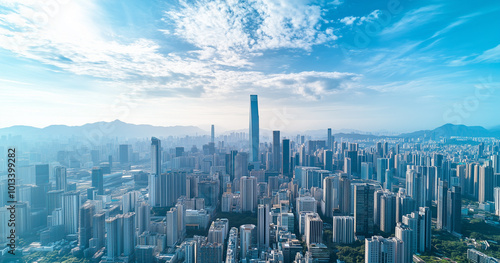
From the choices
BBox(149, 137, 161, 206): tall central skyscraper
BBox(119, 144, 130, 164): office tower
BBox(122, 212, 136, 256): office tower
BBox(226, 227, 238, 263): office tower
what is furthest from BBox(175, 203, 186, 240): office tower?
BBox(119, 144, 130, 164): office tower

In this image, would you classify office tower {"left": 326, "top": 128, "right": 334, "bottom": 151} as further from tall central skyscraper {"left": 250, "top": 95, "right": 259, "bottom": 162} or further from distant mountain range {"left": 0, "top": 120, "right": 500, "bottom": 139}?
distant mountain range {"left": 0, "top": 120, "right": 500, "bottom": 139}

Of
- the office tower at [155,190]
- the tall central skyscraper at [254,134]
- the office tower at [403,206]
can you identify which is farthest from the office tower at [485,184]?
the tall central skyscraper at [254,134]

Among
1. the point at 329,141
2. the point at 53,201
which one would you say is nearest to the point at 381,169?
the point at 329,141

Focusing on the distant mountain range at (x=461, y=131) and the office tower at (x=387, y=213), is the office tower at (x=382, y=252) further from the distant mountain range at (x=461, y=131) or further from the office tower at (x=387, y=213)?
the distant mountain range at (x=461, y=131)

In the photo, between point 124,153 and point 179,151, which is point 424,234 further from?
point 179,151

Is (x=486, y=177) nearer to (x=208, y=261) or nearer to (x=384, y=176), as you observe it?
(x=384, y=176)
